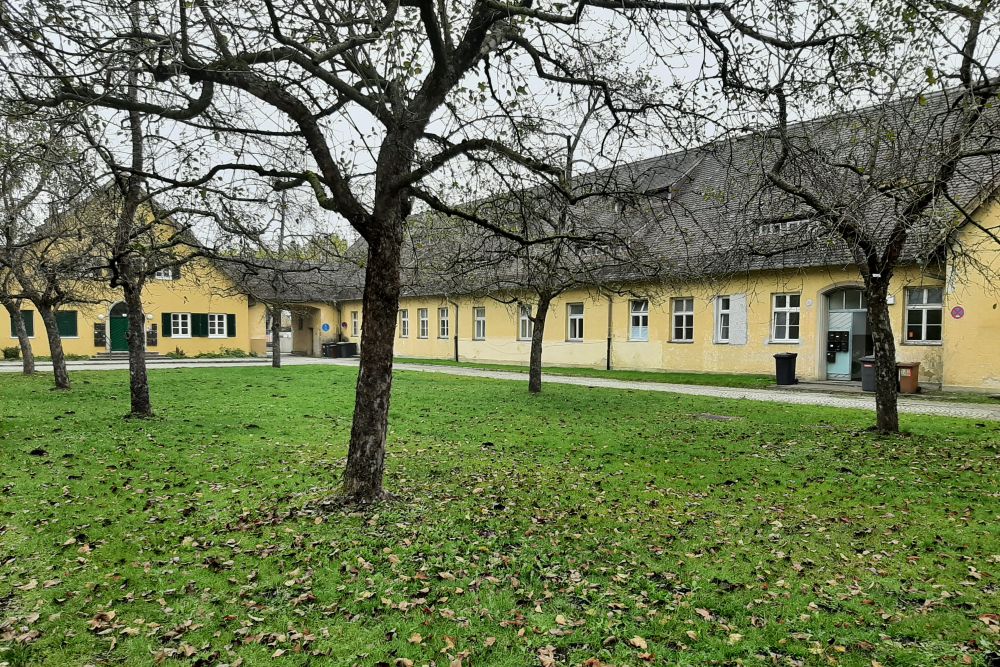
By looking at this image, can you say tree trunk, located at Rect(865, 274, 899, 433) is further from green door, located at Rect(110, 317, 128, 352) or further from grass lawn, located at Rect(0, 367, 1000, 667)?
green door, located at Rect(110, 317, 128, 352)

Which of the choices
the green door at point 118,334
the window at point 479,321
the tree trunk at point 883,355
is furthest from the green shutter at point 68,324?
the tree trunk at point 883,355

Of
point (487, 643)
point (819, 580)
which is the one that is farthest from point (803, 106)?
point (487, 643)

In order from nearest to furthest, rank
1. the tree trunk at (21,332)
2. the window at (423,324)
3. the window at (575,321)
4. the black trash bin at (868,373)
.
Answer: the black trash bin at (868,373), the tree trunk at (21,332), the window at (575,321), the window at (423,324)

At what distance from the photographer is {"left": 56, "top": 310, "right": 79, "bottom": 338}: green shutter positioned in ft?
104

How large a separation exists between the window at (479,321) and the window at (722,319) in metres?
13.1

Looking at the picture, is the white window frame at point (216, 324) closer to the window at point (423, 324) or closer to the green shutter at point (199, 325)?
the green shutter at point (199, 325)

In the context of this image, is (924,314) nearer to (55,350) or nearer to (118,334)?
(55,350)

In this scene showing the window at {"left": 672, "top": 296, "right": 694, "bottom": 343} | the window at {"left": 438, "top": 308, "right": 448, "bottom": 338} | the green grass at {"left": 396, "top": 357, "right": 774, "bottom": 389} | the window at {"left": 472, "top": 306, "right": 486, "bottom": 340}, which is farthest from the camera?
the window at {"left": 438, "top": 308, "right": 448, "bottom": 338}

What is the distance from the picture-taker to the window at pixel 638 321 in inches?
937

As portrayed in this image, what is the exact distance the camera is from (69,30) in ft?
15.5

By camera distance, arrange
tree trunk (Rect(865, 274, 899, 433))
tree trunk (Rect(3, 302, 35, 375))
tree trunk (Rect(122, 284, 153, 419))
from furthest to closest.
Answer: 1. tree trunk (Rect(3, 302, 35, 375))
2. tree trunk (Rect(122, 284, 153, 419))
3. tree trunk (Rect(865, 274, 899, 433))

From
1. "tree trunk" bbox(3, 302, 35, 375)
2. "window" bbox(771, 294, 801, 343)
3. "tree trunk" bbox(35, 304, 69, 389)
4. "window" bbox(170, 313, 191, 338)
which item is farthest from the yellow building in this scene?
"window" bbox(771, 294, 801, 343)

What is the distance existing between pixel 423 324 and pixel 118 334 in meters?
17.3

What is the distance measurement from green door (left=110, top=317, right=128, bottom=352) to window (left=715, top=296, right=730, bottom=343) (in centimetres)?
3141
